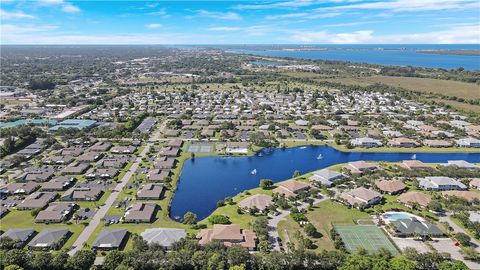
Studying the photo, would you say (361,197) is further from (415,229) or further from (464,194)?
(464,194)

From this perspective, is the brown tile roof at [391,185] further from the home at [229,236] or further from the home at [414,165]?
the home at [229,236]

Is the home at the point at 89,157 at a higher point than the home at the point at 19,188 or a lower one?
higher

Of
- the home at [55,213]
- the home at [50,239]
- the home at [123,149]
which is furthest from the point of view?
the home at [123,149]

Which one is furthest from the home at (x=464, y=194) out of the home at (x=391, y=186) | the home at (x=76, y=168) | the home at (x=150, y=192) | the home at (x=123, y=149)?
the home at (x=76, y=168)

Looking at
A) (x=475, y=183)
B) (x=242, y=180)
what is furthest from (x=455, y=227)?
(x=242, y=180)

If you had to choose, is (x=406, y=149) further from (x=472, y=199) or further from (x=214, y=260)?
(x=214, y=260)

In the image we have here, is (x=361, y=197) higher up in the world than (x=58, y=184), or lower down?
higher up
